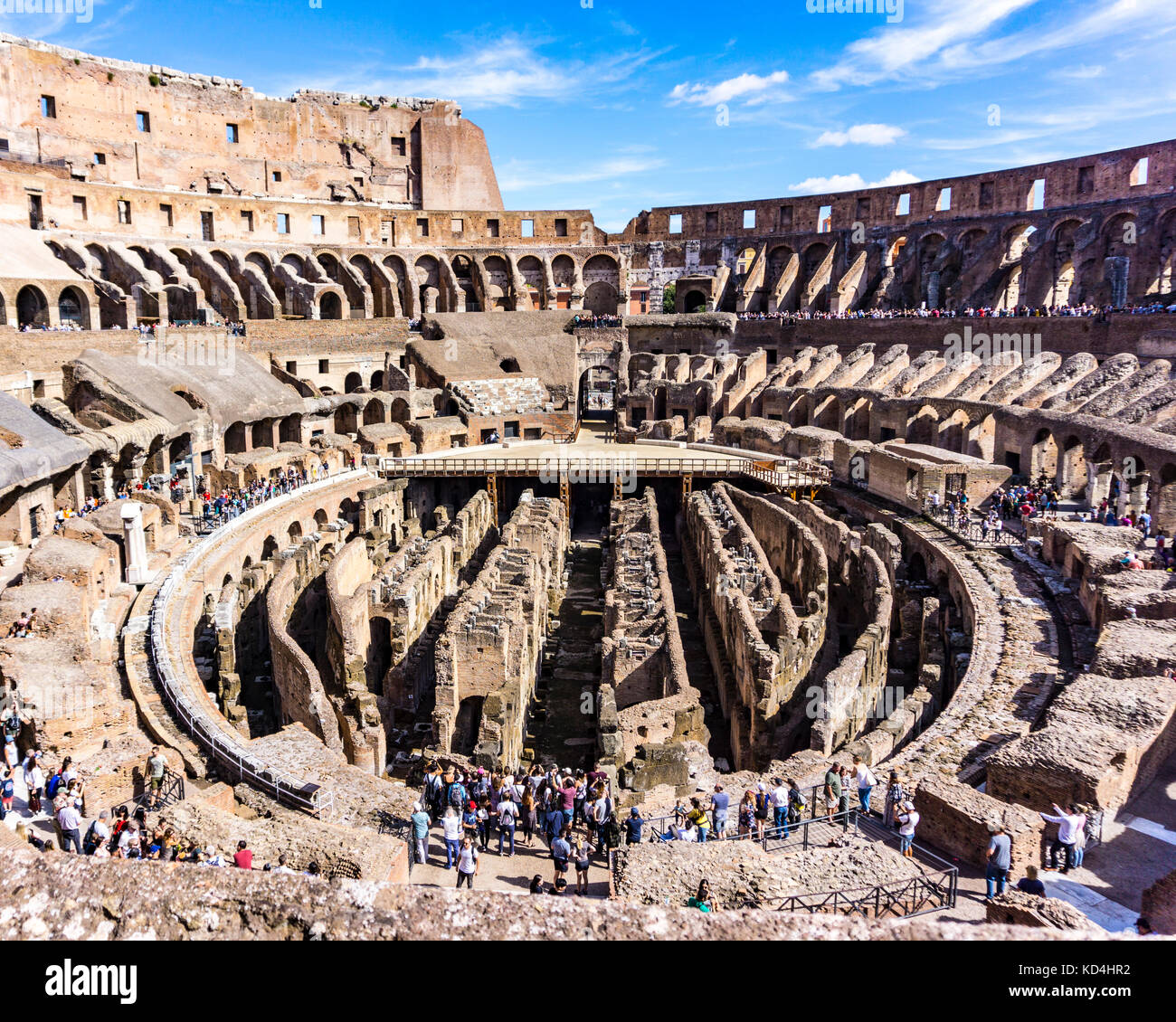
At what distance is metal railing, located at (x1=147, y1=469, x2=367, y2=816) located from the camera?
11336 millimetres

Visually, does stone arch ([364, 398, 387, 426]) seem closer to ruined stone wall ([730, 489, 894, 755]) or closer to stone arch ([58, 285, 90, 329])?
stone arch ([58, 285, 90, 329])

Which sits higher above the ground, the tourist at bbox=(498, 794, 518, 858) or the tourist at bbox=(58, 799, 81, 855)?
the tourist at bbox=(58, 799, 81, 855)

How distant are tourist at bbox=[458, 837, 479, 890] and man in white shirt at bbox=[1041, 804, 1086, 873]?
20.0 ft

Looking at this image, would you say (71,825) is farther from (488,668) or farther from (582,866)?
(488,668)

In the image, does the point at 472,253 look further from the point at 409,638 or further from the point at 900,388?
the point at 409,638

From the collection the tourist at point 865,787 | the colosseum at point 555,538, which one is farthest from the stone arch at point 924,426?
the tourist at point 865,787

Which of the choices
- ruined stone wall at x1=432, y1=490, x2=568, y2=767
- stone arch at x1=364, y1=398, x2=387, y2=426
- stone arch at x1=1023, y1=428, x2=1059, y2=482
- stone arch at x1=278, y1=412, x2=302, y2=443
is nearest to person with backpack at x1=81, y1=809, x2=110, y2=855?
ruined stone wall at x1=432, y1=490, x2=568, y2=767

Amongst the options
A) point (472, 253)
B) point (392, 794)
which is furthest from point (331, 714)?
point (472, 253)

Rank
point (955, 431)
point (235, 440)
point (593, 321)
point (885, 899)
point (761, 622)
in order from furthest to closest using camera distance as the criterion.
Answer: point (593, 321), point (235, 440), point (955, 431), point (761, 622), point (885, 899)

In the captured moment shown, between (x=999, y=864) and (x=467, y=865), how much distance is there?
5.48 m

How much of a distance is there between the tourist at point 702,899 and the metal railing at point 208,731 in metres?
4.94

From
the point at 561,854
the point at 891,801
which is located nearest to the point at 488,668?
the point at 561,854

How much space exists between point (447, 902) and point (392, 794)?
656cm

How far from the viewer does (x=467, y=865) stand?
989 centimetres
